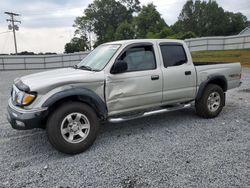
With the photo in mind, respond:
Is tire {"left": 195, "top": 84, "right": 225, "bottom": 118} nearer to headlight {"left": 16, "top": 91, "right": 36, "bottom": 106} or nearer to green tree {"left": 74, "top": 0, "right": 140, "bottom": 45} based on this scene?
headlight {"left": 16, "top": 91, "right": 36, "bottom": 106}

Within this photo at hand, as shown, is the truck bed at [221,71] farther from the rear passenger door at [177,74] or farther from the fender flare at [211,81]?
the rear passenger door at [177,74]

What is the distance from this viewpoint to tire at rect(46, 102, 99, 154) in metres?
3.33

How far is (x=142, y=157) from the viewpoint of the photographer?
11.0ft

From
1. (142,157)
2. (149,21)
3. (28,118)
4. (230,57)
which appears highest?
(149,21)

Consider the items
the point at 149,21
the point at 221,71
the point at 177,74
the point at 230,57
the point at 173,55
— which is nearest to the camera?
the point at 177,74

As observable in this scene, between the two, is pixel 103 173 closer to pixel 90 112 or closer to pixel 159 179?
pixel 159 179

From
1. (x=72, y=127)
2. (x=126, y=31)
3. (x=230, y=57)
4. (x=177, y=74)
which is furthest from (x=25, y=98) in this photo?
(x=126, y=31)

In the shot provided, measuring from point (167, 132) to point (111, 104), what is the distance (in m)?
1.31

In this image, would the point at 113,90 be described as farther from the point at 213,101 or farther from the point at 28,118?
the point at 213,101

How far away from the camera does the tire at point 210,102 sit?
16.1 ft

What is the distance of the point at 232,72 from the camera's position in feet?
17.4

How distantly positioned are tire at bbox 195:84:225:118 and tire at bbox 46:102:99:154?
2515 mm

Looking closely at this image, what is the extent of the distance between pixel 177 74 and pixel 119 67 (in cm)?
138

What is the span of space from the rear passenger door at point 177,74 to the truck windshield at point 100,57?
3.38ft
